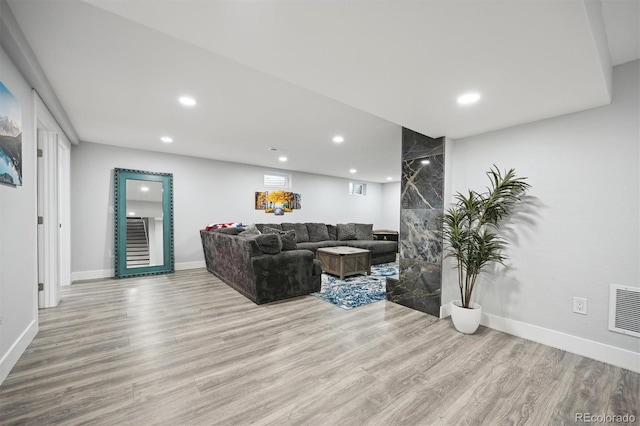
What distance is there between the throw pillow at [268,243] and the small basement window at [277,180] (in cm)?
341

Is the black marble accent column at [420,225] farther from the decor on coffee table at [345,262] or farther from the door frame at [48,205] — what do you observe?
the door frame at [48,205]

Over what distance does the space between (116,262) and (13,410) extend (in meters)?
3.74

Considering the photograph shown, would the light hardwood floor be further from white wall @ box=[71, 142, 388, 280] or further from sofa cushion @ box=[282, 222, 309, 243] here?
sofa cushion @ box=[282, 222, 309, 243]

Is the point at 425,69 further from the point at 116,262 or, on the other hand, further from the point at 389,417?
the point at 116,262

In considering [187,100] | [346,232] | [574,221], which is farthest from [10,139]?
[346,232]

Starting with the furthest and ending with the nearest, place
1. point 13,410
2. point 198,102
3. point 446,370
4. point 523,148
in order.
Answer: point 198,102
point 523,148
point 446,370
point 13,410

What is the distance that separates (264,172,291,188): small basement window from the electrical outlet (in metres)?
5.93

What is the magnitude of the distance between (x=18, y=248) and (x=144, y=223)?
3.12 metres

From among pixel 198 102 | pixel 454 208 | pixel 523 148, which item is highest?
pixel 198 102

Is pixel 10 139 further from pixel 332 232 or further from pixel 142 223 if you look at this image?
pixel 332 232

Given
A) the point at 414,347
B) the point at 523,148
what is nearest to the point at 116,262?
the point at 414,347

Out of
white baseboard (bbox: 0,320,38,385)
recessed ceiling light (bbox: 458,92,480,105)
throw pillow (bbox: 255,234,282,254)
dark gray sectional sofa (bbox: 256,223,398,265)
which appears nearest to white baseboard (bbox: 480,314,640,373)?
recessed ceiling light (bbox: 458,92,480,105)

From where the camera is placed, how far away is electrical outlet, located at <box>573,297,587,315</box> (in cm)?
227

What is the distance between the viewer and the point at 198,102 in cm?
281
